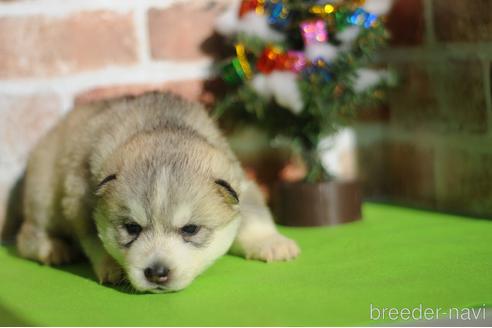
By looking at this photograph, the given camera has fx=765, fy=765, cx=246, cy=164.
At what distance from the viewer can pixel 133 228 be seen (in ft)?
5.67

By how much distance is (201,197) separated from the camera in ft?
5.68

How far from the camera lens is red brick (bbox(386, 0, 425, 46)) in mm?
2502

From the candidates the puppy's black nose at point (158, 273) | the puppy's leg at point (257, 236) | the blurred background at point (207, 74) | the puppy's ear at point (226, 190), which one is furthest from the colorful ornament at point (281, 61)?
the puppy's black nose at point (158, 273)

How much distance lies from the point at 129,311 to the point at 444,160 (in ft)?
4.19

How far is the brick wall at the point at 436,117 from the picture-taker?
2.27 metres

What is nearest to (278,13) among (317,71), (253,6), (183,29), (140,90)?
(253,6)

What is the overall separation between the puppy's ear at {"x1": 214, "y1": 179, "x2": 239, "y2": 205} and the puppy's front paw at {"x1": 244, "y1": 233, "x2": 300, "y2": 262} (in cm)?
22

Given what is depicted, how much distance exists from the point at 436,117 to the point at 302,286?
1013 mm

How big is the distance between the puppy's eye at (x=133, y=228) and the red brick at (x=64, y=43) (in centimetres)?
78

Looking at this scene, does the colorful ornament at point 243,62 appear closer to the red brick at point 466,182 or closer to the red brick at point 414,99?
the red brick at point 414,99

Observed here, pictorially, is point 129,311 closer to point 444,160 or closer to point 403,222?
point 403,222

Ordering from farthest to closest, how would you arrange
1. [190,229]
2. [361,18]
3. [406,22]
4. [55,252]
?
[406,22]
[361,18]
[55,252]
[190,229]

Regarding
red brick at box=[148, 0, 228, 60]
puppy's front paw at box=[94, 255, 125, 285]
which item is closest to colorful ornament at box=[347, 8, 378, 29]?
red brick at box=[148, 0, 228, 60]

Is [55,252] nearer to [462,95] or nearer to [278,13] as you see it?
[278,13]
